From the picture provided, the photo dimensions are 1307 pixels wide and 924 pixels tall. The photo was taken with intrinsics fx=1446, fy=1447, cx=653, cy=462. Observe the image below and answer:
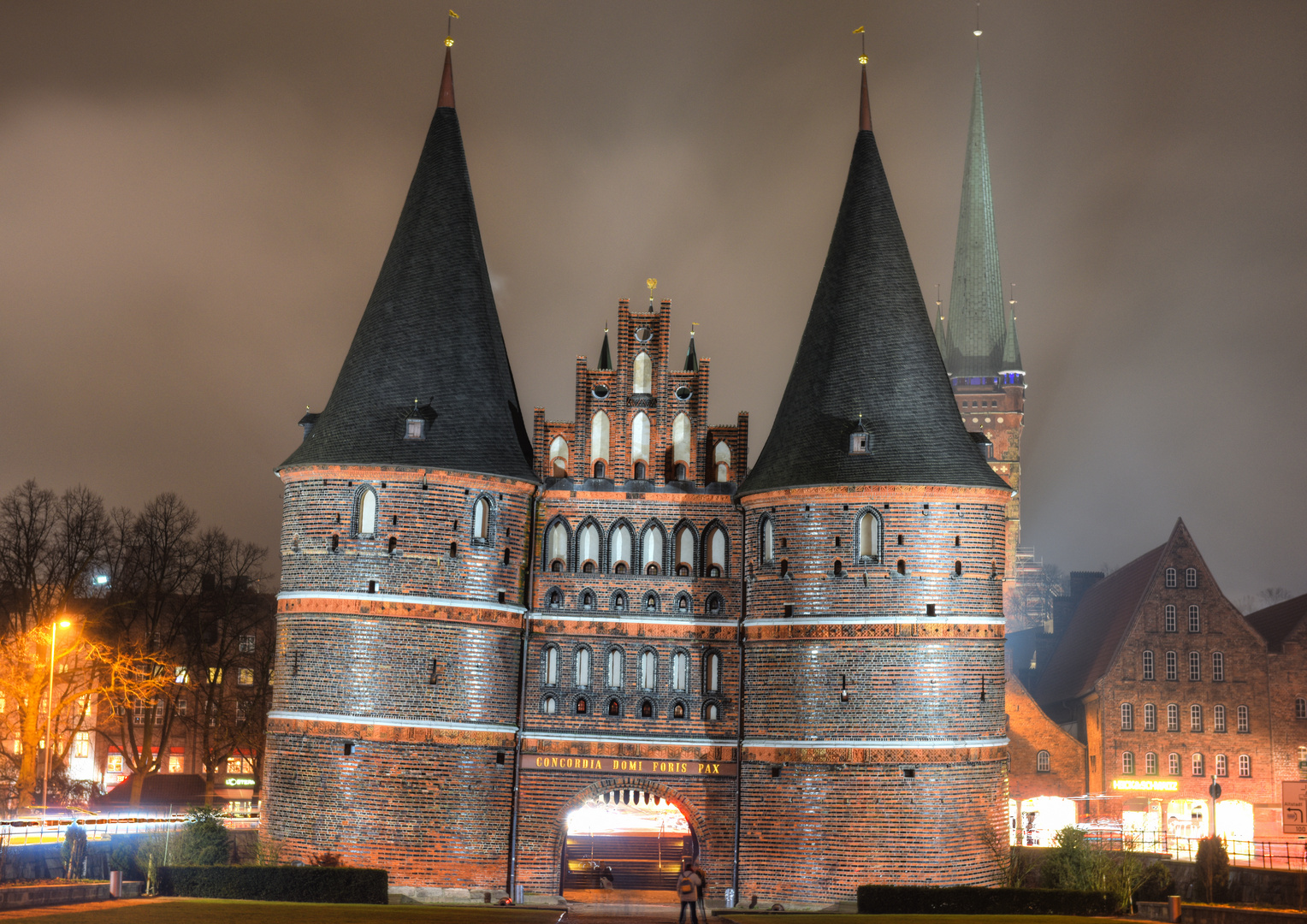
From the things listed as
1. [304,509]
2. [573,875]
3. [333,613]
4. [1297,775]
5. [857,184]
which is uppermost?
[857,184]

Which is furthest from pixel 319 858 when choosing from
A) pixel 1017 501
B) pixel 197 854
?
pixel 1017 501

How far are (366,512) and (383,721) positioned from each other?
5041 mm

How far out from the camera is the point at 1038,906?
101 ft

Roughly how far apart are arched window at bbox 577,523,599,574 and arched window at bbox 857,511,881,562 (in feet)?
22.3

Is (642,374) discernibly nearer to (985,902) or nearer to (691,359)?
(691,359)

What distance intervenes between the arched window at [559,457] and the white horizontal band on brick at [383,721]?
675 cm

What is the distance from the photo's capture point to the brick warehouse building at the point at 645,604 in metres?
33.9

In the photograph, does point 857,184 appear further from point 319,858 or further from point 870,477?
point 319,858

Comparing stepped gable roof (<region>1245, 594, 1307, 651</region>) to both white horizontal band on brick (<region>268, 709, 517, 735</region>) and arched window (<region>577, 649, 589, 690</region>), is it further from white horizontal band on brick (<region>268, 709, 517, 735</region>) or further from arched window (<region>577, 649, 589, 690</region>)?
white horizontal band on brick (<region>268, 709, 517, 735</region>)

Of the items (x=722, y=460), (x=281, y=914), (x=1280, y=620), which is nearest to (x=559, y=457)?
(x=722, y=460)

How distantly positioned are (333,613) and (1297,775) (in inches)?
1511

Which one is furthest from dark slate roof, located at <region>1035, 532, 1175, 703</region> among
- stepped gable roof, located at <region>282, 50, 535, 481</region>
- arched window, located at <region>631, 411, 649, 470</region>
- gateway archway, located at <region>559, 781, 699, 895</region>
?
stepped gable roof, located at <region>282, 50, 535, 481</region>

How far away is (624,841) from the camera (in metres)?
52.5

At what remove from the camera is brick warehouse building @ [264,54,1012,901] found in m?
33.9
